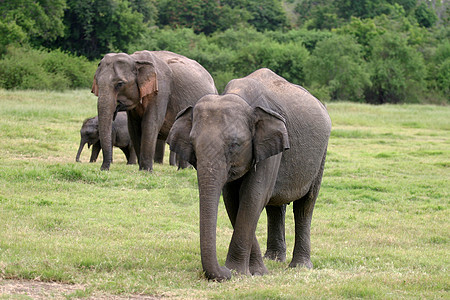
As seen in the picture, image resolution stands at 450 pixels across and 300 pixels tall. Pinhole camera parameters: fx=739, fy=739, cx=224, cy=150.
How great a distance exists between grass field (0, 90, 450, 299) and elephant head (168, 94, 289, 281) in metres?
0.57

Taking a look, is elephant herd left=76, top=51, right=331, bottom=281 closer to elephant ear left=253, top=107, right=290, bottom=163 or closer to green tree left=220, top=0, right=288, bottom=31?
elephant ear left=253, top=107, right=290, bottom=163

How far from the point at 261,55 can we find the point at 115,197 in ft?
157

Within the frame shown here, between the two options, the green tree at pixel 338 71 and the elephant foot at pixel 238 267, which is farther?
the green tree at pixel 338 71

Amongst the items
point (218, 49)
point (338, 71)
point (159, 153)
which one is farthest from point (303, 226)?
point (218, 49)

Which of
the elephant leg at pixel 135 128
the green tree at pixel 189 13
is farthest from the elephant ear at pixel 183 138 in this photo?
the green tree at pixel 189 13

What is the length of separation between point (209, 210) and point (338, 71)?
48.5 metres

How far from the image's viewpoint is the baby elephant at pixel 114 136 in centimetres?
1825

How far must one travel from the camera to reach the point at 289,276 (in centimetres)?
769

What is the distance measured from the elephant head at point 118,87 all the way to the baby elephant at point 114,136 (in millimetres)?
3675

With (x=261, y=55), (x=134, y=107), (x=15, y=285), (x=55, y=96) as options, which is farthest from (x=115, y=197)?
(x=261, y=55)

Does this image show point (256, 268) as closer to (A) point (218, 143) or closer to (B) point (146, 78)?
(A) point (218, 143)

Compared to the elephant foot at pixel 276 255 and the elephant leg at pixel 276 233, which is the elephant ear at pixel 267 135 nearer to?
the elephant leg at pixel 276 233

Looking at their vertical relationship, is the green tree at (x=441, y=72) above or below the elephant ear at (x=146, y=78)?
below

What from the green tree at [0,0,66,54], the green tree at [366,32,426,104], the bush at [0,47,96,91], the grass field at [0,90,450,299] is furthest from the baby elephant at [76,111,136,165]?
the green tree at [366,32,426,104]
